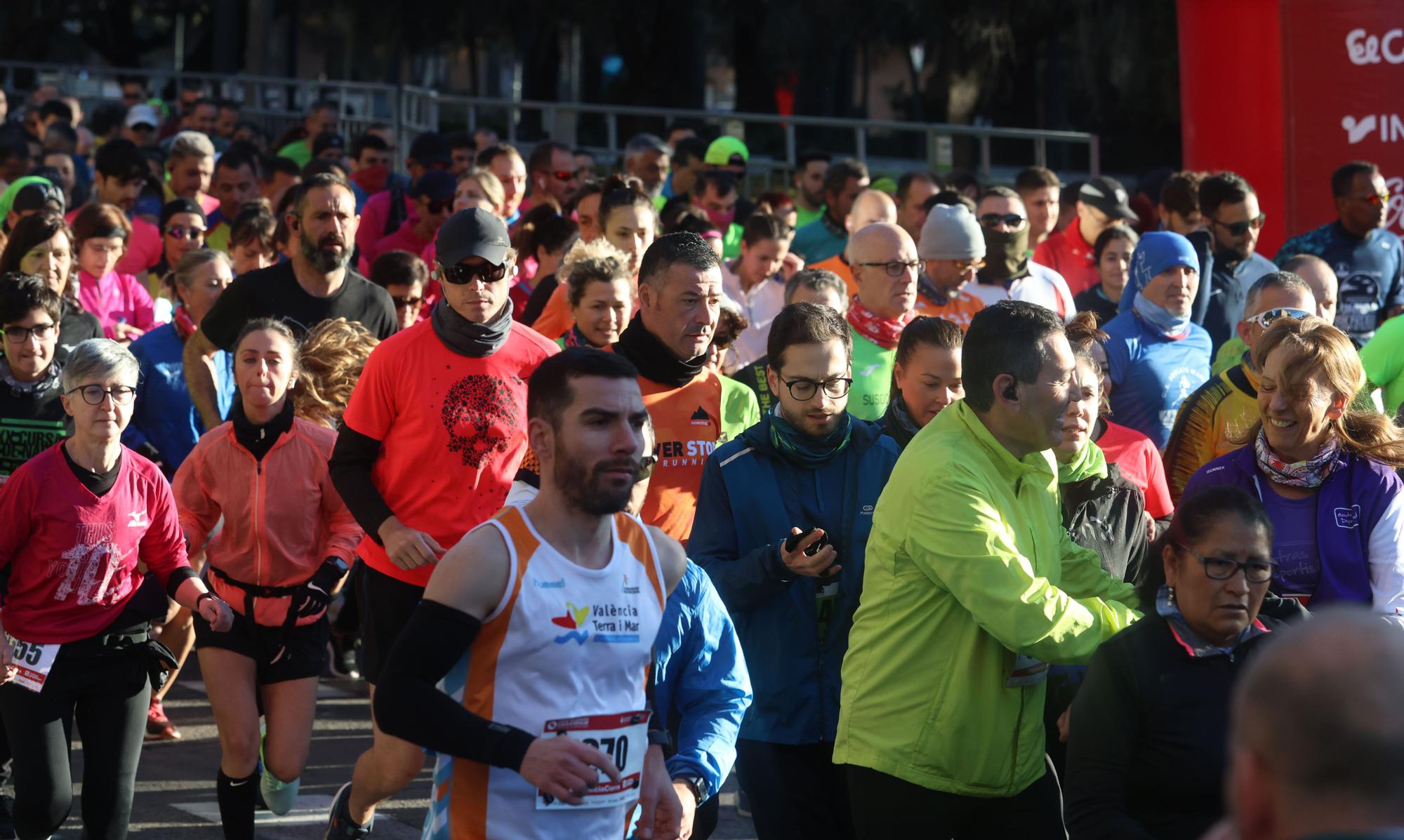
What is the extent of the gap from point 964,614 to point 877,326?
120 inches

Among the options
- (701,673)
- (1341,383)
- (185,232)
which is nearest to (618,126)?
(185,232)

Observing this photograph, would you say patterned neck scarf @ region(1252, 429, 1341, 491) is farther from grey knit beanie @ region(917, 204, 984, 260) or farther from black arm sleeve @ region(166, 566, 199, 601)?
black arm sleeve @ region(166, 566, 199, 601)

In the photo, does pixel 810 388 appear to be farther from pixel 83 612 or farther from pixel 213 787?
pixel 213 787

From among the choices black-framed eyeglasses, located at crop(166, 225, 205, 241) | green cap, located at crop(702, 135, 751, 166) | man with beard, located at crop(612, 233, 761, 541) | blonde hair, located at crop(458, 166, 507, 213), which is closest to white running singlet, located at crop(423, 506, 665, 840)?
man with beard, located at crop(612, 233, 761, 541)

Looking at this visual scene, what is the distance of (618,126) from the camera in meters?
25.2

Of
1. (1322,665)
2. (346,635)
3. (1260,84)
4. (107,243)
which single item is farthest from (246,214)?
(1322,665)

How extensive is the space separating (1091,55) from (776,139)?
6.68 meters

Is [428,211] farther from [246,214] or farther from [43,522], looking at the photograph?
[43,522]

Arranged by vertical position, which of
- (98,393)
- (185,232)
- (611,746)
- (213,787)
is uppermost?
(185,232)

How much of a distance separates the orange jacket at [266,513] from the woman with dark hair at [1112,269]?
178 inches

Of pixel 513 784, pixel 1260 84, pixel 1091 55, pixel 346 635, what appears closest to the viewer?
pixel 513 784

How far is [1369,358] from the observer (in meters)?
6.89

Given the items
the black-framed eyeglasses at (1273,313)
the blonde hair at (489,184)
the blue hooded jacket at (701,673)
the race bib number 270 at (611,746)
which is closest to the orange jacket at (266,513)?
the blue hooded jacket at (701,673)

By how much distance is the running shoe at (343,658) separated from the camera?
356 inches
